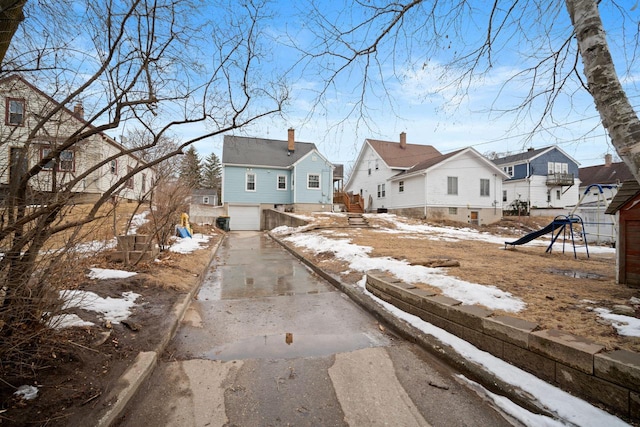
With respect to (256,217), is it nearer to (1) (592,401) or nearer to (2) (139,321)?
(2) (139,321)

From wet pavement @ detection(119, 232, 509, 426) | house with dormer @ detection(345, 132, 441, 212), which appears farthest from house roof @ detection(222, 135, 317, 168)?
wet pavement @ detection(119, 232, 509, 426)

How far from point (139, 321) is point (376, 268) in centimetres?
455

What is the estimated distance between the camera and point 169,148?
24.4ft

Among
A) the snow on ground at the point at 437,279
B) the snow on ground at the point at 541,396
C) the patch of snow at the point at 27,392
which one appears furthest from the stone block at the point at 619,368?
the patch of snow at the point at 27,392

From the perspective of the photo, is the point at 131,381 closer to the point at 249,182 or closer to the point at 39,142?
the point at 39,142

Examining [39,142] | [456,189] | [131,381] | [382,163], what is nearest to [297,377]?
[131,381]

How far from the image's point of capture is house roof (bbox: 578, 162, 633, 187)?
Result: 3531cm

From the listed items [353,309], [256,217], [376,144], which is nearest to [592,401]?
[353,309]

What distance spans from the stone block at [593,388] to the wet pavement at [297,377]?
0.61 metres

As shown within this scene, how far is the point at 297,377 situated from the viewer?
2.92 metres

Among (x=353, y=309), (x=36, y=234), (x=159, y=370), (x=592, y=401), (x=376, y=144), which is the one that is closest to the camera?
(x=592, y=401)

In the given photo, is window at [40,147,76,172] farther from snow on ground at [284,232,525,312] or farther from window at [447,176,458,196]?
window at [447,176,458,196]

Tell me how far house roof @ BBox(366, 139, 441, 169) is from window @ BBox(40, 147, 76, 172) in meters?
26.7

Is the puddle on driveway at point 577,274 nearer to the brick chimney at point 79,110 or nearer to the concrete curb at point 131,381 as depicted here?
the concrete curb at point 131,381
